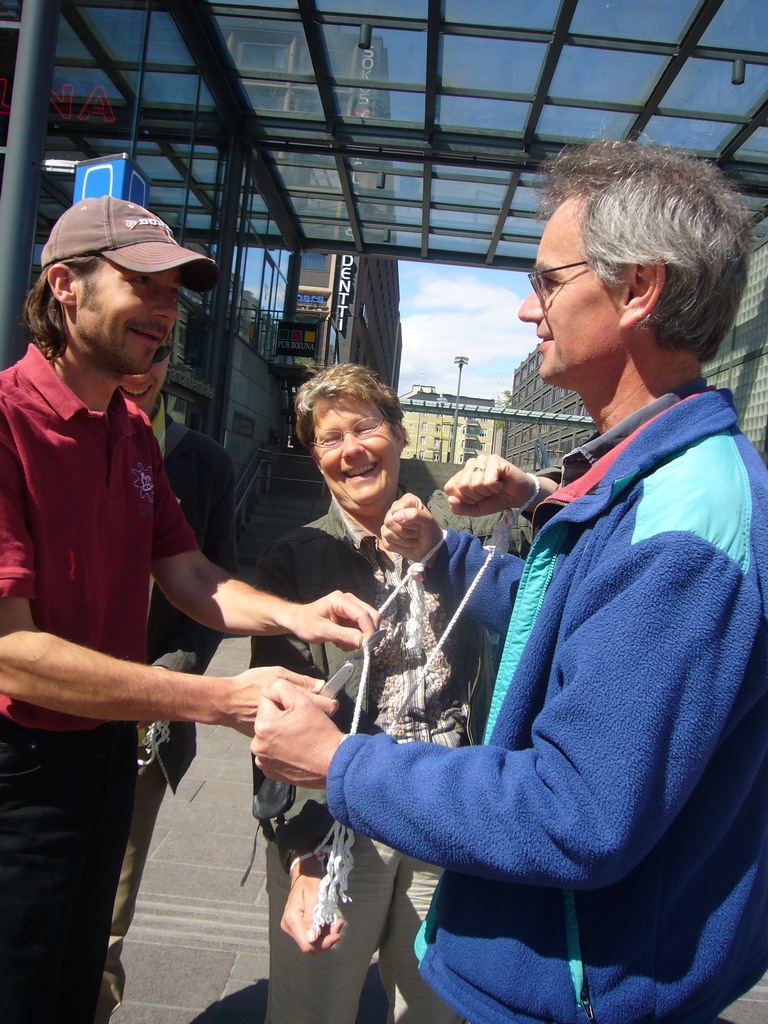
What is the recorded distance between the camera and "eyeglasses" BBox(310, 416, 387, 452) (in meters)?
2.40

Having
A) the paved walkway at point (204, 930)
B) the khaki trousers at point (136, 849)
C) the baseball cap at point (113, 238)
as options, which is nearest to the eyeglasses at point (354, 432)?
the baseball cap at point (113, 238)

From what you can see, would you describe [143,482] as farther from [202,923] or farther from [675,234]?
[202,923]

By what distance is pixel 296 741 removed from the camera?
4.28ft

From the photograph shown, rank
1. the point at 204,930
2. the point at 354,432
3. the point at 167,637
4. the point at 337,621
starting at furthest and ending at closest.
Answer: the point at 204,930
the point at 167,637
the point at 354,432
the point at 337,621

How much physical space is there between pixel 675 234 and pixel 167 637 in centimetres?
207

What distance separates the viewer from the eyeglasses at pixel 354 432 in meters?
2.40

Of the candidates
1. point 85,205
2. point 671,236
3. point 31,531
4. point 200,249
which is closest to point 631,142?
point 671,236

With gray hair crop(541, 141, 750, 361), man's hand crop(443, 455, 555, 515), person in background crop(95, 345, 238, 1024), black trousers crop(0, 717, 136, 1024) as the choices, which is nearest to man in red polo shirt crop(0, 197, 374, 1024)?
black trousers crop(0, 717, 136, 1024)

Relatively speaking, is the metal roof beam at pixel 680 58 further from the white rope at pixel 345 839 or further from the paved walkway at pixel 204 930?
the paved walkway at pixel 204 930

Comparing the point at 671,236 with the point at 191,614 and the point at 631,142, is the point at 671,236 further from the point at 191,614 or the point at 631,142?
the point at 191,614

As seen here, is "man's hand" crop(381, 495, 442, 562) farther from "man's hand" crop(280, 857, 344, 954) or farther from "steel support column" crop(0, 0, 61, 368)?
"steel support column" crop(0, 0, 61, 368)

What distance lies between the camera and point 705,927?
1.15 metres

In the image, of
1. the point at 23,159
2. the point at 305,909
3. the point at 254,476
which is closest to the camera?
the point at 305,909

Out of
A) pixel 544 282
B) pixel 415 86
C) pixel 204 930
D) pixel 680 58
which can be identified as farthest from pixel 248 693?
pixel 415 86
